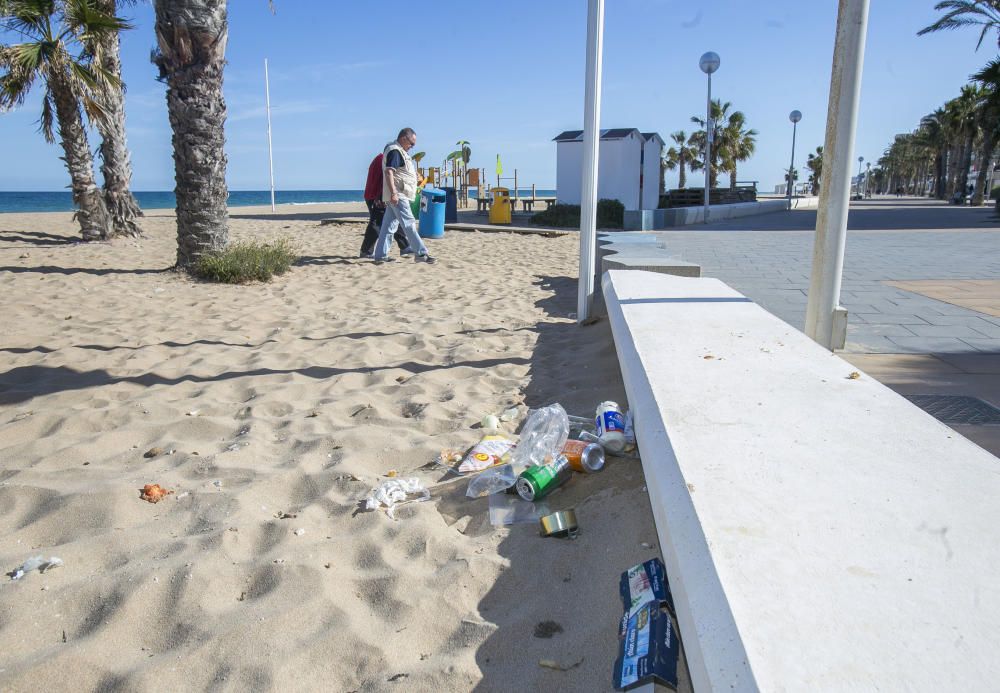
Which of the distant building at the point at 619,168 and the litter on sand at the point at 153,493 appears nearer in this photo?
the litter on sand at the point at 153,493

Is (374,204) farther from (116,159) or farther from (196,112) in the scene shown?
(116,159)

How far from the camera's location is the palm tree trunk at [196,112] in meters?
7.97

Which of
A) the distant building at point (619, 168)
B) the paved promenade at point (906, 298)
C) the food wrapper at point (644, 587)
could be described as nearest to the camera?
the food wrapper at point (644, 587)

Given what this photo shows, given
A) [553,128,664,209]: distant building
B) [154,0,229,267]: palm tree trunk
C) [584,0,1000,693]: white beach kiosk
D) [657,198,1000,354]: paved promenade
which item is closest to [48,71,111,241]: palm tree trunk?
[154,0,229,267]: palm tree trunk

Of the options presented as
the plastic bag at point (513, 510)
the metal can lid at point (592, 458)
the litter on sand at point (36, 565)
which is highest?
the metal can lid at point (592, 458)

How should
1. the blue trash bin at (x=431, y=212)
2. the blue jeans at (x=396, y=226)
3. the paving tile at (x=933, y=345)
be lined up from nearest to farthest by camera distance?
the paving tile at (x=933, y=345) < the blue jeans at (x=396, y=226) < the blue trash bin at (x=431, y=212)

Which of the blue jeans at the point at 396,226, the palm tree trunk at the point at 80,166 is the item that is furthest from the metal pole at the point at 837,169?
the palm tree trunk at the point at 80,166

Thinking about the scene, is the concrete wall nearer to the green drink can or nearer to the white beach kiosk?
the white beach kiosk

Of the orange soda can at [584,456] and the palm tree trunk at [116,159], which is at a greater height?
the palm tree trunk at [116,159]

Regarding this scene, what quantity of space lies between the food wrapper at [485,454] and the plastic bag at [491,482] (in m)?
0.09

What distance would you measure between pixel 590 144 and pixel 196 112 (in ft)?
17.7

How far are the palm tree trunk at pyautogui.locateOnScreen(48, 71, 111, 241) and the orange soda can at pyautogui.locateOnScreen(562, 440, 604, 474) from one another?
473 inches

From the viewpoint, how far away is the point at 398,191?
9.38 meters

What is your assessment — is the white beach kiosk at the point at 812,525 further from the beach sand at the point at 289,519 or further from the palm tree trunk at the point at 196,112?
the palm tree trunk at the point at 196,112
